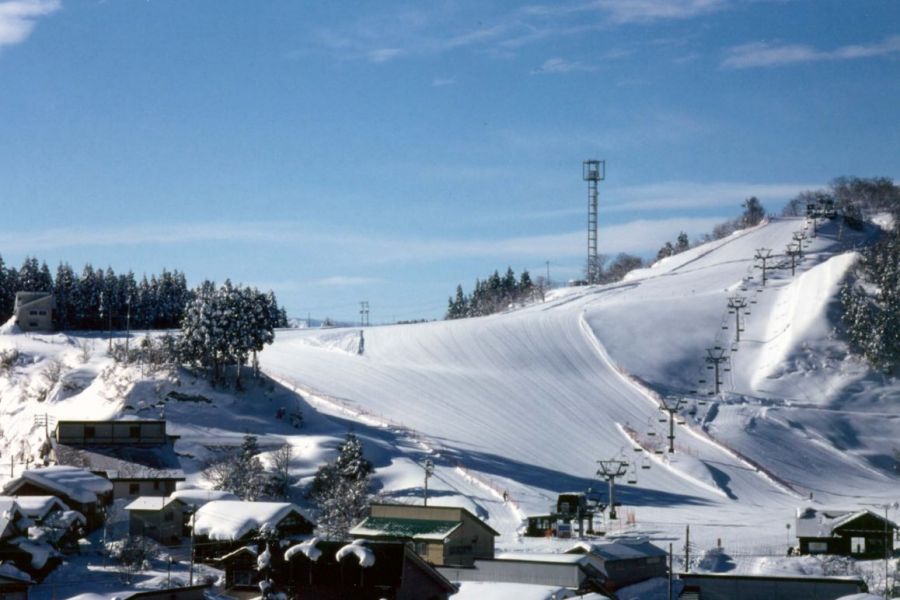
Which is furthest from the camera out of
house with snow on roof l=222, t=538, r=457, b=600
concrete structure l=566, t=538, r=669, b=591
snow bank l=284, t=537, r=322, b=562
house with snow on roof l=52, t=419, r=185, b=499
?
house with snow on roof l=52, t=419, r=185, b=499

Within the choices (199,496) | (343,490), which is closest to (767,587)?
(199,496)

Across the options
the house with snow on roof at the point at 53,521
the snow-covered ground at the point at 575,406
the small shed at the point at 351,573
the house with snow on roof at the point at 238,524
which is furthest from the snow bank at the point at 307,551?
the snow-covered ground at the point at 575,406

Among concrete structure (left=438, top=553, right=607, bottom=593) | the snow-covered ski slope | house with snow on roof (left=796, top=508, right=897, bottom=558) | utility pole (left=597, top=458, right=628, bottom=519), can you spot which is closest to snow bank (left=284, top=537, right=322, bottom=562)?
concrete structure (left=438, top=553, right=607, bottom=593)

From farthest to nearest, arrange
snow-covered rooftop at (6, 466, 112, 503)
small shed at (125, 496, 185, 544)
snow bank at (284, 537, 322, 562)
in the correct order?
snow-covered rooftop at (6, 466, 112, 503) < small shed at (125, 496, 185, 544) < snow bank at (284, 537, 322, 562)

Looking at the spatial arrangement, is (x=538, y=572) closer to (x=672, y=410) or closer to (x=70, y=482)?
(x=70, y=482)

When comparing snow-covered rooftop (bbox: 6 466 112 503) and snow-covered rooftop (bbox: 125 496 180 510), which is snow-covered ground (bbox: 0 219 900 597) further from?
snow-covered rooftop (bbox: 125 496 180 510)

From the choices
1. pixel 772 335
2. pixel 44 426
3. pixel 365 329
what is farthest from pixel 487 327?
pixel 44 426

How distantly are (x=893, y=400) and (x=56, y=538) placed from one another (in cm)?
6726

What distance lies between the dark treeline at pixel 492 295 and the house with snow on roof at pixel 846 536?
104m

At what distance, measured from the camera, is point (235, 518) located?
44.4 metres

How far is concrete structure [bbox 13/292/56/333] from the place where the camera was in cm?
10181

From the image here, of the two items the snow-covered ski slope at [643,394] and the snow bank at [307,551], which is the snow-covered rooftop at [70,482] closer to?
the snow-covered ski slope at [643,394]

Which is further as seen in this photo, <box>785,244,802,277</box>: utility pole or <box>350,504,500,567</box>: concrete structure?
<box>785,244,802,277</box>: utility pole

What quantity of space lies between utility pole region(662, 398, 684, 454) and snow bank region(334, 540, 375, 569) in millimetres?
53855
